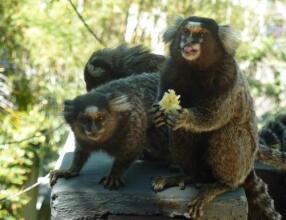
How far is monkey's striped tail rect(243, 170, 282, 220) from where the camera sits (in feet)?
13.3

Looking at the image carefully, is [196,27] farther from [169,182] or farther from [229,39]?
[169,182]

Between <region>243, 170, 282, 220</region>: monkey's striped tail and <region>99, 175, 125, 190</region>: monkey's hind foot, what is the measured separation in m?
0.83

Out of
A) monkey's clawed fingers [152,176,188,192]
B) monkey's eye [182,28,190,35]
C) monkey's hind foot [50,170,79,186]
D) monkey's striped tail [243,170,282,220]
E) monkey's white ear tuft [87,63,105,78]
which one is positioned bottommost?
monkey's striped tail [243,170,282,220]

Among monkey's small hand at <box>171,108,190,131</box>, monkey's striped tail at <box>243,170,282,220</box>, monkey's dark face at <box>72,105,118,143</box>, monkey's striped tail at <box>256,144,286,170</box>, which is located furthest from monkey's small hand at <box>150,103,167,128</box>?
monkey's striped tail at <box>256,144,286,170</box>

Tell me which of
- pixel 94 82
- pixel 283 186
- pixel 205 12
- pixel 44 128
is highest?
pixel 205 12

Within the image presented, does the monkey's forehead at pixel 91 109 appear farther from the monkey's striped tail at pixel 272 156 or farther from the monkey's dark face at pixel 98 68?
the monkey's striped tail at pixel 272 156

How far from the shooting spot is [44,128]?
630 cm

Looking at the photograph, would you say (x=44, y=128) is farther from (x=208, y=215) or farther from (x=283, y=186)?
(x=208, y=215)

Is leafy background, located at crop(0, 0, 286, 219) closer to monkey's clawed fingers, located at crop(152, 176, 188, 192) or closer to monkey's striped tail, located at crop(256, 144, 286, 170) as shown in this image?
monkey's striped tail, located at crop(256, 144, 286, 170)

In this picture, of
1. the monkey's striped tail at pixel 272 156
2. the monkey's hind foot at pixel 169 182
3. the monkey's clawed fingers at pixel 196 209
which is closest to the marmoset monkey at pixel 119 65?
the monkey's striped tail at pixel 272 156

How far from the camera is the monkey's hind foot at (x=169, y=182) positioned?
3630mm

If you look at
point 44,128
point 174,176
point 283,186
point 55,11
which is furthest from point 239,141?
point 55,11

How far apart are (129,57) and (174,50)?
106 centimetres

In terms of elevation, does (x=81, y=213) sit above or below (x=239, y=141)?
below
